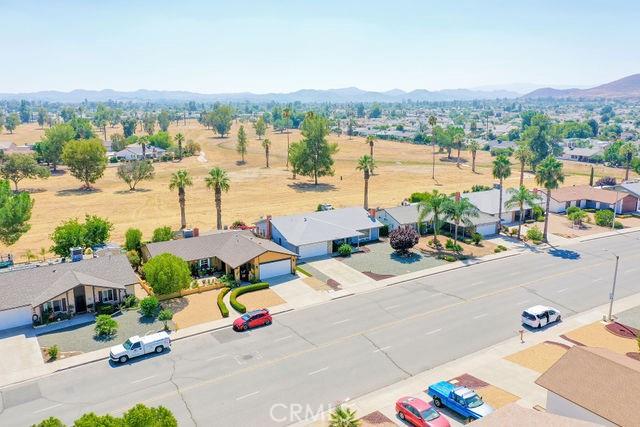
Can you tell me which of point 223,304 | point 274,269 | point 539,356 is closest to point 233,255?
point 274,269

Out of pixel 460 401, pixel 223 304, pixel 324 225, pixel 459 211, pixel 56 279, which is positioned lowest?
pixel 223 304

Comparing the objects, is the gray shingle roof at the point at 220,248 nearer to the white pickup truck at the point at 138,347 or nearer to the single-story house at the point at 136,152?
the white pickup truck at the point at 138,347

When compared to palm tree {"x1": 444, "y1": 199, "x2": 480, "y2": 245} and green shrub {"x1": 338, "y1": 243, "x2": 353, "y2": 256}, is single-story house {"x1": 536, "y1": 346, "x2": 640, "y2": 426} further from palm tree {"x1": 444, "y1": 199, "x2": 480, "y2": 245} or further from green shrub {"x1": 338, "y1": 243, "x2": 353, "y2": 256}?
palm tree {"x1": 444, "y1": 199, "x2": 480, "y2": 245}

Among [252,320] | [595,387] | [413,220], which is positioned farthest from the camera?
[413,220]

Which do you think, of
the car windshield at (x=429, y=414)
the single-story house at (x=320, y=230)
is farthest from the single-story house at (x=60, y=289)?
the car windshield at (x=429, y=414)

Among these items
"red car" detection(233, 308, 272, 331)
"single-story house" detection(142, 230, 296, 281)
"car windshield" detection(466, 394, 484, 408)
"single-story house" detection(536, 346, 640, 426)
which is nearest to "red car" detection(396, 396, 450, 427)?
"car windshield" detection(466, 394, 484, 408)

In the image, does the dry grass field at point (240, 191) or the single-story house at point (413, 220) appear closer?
the single-story house at point (413, 220)

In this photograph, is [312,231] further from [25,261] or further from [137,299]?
[25,261]

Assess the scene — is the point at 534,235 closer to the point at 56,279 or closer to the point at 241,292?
the point at 241,292
